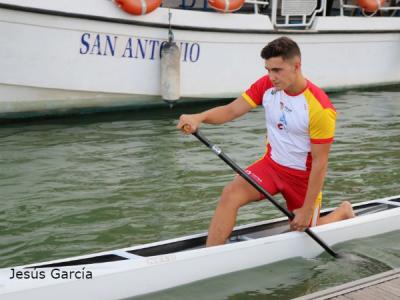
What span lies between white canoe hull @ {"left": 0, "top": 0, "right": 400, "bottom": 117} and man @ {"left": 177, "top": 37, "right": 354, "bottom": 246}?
5340 mm

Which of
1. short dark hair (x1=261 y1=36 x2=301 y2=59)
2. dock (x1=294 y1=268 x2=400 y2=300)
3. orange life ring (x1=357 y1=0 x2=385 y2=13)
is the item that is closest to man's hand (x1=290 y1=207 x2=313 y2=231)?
dock (x1=294 y1=268 x2=400 y2=300)

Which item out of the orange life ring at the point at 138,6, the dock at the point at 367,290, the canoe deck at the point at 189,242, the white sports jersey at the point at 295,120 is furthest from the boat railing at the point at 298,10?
the dock at the point at 367,290

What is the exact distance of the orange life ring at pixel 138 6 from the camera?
392 inches

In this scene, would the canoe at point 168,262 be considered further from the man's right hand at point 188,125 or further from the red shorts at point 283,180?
the man's right hand at point 188,125

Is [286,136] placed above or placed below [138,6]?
below

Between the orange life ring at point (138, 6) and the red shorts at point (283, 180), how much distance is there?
5439 mm

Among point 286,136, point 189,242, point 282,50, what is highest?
point 282,50

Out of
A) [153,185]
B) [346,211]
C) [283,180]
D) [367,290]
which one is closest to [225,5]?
[153,185]

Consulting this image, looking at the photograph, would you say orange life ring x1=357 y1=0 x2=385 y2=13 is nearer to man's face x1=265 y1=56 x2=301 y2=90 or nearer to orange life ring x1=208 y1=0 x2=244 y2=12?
orange life ring x1=208 y1=0 x2=244 y2=12

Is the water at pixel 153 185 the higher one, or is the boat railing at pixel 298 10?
the boat railing at pixel 298 10

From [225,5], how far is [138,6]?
1.41 metres

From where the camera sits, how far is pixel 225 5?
10828 millimetres

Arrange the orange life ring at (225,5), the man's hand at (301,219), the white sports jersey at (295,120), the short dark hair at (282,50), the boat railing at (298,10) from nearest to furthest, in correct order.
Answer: the short dark hair at (282,50) < the white sports jersey at (295,120) < the man's hand at (301,219) < the orange life ring at (225,5) < the boat railing at (298,10)

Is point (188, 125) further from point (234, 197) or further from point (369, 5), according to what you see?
point (369, 5)
